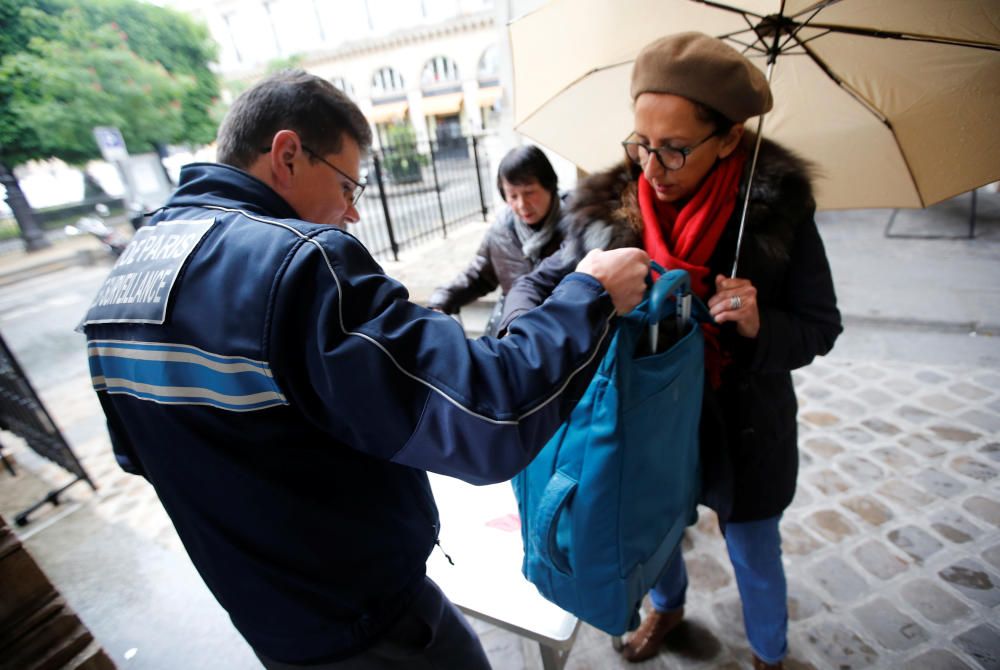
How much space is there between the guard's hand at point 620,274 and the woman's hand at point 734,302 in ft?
1.18

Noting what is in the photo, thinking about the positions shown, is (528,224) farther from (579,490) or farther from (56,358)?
(56,358)

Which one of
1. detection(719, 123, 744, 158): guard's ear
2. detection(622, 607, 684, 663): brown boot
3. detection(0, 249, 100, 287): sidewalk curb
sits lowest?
detection(0, 249, 100, 287): sidewalk curb

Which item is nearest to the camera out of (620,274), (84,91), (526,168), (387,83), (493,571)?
(620,274)

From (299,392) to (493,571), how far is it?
96 centimetres

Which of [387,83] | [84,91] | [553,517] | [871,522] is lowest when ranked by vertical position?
[871,522]

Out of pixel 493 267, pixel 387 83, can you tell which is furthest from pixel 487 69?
pixel 493 267

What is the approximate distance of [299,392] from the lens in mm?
739

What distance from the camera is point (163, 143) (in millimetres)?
6539

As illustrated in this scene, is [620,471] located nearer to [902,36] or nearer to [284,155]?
[284,155]

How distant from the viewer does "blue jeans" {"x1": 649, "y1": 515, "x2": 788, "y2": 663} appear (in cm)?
156

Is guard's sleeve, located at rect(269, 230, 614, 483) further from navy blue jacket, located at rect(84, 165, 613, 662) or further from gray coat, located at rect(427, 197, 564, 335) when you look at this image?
gray coat, located at rect(427, 197, 564, 335)

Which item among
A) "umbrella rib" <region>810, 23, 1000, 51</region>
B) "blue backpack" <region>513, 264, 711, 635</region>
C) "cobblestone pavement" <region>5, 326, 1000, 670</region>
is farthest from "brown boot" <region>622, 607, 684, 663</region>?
"umbrella rib" <region>810, 23, 1000, 51</region>

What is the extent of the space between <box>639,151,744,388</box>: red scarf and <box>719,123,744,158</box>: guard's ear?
0.02 m

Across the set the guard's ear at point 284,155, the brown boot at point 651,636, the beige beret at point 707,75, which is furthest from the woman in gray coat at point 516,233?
the brown boot at point 651,636
